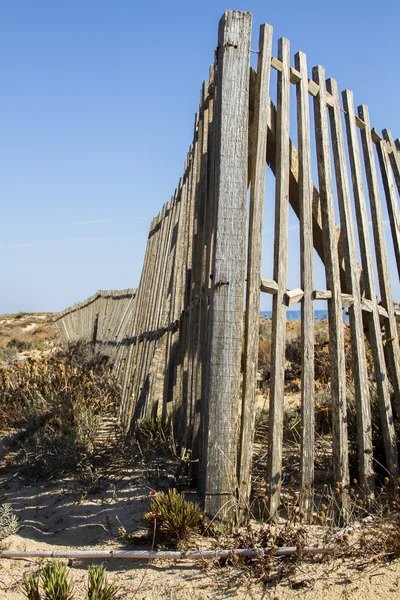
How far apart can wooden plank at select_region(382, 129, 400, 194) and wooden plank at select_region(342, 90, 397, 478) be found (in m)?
0.77

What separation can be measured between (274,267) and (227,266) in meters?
0.37

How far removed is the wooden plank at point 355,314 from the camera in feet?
12.0

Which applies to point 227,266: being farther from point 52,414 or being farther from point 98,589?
point 52,414

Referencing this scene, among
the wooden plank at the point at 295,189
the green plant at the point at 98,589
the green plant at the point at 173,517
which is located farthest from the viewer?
the wooden plank at the point at 295,189

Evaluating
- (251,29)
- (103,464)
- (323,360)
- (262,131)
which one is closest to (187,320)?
(103,464)

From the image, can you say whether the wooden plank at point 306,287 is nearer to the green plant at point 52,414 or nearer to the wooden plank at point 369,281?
the wooden plank at point 369,281

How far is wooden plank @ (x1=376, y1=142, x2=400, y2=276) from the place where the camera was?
4.66m

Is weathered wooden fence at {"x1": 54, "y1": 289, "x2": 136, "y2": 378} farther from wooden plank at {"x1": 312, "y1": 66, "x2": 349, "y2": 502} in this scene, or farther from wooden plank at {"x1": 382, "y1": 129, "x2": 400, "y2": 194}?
wooden plank at {"x1": 312, "y1": 66, "x2": 349, "y2": 502}

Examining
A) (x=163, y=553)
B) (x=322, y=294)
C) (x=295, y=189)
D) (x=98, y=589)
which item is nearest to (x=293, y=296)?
(x=322, y=294)

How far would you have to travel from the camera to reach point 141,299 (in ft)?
22.9

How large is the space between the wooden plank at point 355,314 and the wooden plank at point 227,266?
0.90m

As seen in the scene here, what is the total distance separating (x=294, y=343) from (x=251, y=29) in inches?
225

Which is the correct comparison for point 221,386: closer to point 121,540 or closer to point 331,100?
point 121,540

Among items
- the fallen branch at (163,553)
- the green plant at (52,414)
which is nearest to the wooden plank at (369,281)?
the fallen branch at (163,553)
